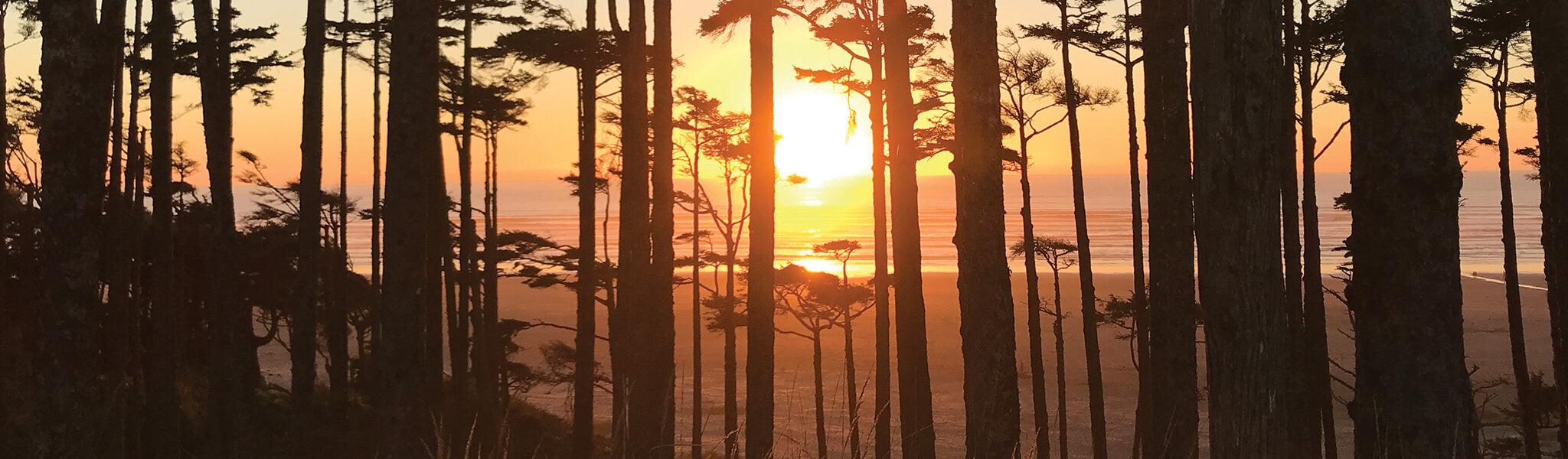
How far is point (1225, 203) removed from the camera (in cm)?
503

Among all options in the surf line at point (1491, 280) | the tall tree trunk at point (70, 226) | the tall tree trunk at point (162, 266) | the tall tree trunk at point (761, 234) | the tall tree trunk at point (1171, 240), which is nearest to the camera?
the tall tree trunk at point (70, 226)

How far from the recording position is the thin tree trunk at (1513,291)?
1505 centimetres

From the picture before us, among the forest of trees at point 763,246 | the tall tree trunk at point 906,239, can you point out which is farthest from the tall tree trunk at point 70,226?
the tall tree trunk at point 906,239

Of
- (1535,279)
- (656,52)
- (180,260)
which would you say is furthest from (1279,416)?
(1535,279)

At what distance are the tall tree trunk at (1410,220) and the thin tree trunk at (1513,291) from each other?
42.7ft

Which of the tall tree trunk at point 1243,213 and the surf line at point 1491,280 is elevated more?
the tall tree trunk at point 1243,213

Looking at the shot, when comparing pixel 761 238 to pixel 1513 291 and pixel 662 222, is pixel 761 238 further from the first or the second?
pixel 1513 291

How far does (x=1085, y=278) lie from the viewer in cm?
1970

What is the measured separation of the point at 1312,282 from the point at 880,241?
6.94m

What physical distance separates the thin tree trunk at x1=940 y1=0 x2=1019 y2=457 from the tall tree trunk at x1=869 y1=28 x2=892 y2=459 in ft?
21.5

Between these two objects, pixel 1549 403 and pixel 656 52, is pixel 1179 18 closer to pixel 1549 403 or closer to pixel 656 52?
pixel 656 52

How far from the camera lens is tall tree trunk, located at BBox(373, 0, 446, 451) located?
7.52 meters

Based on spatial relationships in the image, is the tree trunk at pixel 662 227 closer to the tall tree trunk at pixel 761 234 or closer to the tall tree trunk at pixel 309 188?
the tall tree trunk at pixel 761 234

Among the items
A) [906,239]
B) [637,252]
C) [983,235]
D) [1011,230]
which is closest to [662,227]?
[637,252]
